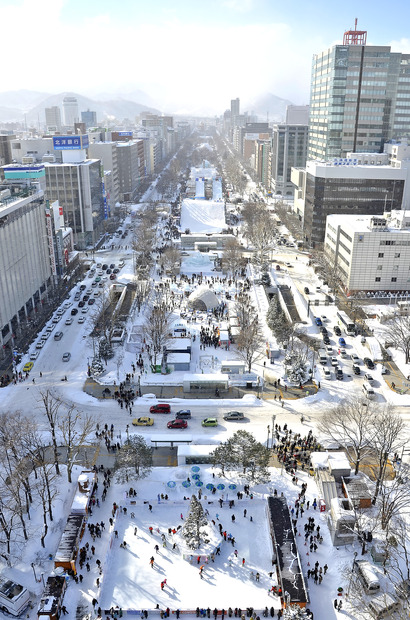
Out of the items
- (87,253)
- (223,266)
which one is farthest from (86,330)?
(87,253)

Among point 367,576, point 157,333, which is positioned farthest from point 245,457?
point 157,333

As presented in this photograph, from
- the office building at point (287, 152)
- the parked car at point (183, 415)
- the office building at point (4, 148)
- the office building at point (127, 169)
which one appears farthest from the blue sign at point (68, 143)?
the parked car at point (183, 415)

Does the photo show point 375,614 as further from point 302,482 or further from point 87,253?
point 87,253

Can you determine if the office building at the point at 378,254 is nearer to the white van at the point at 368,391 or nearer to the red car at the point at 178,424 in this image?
the white van at the point at 368,391

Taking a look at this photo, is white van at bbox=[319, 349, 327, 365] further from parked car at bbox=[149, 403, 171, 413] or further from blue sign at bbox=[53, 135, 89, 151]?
blue sign at bbox=[53, 135, 89, 151]

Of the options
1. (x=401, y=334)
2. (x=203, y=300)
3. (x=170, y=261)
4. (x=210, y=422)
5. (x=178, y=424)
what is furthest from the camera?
(x=170, y=261)

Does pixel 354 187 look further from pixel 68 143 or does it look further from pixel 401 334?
pixel 68 143
